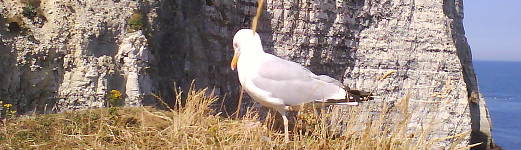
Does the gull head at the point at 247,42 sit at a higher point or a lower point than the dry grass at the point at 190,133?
higher

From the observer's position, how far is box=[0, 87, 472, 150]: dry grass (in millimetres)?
4457

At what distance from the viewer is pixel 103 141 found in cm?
466

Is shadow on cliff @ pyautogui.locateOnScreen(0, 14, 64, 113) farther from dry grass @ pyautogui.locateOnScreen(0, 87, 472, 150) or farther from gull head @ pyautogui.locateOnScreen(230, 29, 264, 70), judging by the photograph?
gull head @ pyautogui.locateOnScreen(230, 29, 264, 70)

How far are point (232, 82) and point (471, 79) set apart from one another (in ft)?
31.5

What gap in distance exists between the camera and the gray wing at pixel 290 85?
4.82 meters

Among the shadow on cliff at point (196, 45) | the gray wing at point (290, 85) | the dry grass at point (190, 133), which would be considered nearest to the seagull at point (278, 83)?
the gray wing at point (290, 85)

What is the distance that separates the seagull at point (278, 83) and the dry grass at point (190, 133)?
131 mm

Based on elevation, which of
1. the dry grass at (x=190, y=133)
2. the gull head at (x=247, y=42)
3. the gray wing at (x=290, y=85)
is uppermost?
the gull head at (x=247, y=42)

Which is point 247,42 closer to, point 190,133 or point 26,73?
point 190,133

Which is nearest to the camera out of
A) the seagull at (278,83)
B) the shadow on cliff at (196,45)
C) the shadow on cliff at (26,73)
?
the seagull at (278,83)

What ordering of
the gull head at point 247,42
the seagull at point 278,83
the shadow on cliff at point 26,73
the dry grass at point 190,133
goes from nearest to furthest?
1. the dry grass at point 190,133
2. the seagull at point 278,83
3. the gull head at point 247,42
4. the shadow on cliff at point 26,73

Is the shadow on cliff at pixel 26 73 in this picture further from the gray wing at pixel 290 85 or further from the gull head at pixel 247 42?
the gray wing at pixel 290 85

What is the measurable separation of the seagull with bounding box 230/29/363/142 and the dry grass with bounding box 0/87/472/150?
13 cm

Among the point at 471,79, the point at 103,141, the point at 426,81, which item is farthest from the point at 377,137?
the point at 471,79
